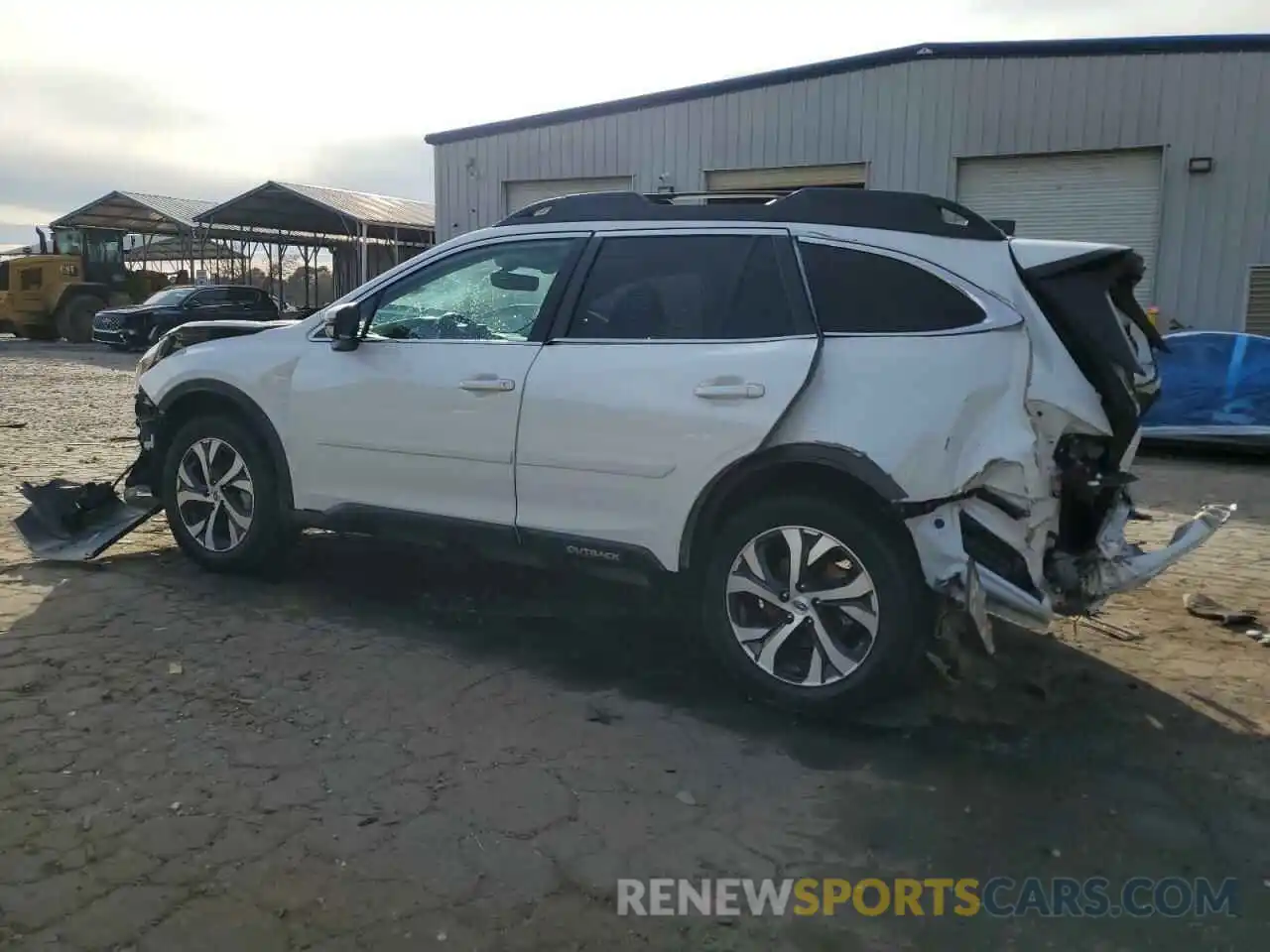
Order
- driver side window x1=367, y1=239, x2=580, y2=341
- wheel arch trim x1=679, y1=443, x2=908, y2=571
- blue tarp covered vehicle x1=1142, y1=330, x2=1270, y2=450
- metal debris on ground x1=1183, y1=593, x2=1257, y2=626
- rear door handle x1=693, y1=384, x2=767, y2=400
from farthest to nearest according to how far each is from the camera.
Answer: blue tarp covered vehicle x1=1142, y1=330, x2=1270, y2=450
metal debris on ground x1=1183, y1=593, x2=1257, y2=626
driver side window x1=367, y1=239, x2=580, y2=341
rear door handle x1=693, y1=384, x2=767, y2=400
wheel arch trim x1=679, y1=443, x2=908, y2=571

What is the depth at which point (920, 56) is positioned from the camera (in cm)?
1461

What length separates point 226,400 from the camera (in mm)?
5172

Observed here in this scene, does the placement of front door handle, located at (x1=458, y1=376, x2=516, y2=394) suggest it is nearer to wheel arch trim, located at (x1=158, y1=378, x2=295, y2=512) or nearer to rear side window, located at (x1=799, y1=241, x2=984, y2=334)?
wheel arch trim, located at (x1=158, y1=378, x2=295, y2=512)

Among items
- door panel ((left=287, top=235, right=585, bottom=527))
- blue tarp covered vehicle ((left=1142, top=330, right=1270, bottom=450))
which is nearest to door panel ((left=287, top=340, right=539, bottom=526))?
door panel ((left=287, top=235, right=585, bottom=527))

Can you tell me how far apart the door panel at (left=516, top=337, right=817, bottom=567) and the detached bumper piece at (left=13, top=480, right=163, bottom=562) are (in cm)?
253

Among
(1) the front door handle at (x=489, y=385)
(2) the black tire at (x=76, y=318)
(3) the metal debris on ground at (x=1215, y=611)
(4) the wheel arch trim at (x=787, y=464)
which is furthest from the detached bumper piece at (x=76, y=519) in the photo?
(2) the black tire at (x=76, y=318)

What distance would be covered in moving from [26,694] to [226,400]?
1795 mm

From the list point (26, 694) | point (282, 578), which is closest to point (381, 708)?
point (26, 694)

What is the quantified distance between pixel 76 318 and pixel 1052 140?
985 inches

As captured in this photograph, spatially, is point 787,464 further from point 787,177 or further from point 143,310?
point 143,310

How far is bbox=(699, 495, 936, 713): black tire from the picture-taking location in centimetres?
357

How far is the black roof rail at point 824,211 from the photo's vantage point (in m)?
3.83

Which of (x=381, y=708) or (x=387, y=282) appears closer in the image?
(x=381, y=708)

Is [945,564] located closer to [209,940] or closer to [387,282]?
[209,940]
